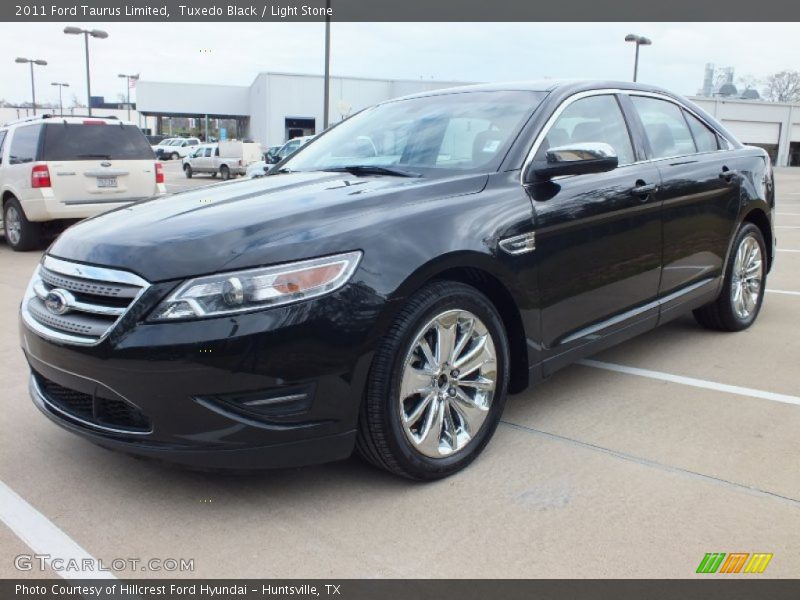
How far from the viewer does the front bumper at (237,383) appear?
2.49 m

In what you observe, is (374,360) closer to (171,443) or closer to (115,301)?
(171,443)

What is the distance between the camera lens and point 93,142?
33.3 feet

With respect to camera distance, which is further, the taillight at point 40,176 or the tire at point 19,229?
the tire at point 19,229

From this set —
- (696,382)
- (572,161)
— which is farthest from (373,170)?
(696,382)

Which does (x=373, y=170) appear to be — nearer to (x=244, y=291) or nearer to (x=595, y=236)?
(x=595, y=236)

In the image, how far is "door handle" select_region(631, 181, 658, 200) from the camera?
3992 millimetres

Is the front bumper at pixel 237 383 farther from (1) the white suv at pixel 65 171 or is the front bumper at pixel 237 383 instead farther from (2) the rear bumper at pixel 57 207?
(1) the white suv at pixel 65 171

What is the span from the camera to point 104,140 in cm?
1027

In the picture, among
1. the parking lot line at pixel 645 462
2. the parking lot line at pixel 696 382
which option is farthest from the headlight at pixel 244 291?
the parking lot line at pixel 696 382

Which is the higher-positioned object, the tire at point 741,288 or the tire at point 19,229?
the tire at point 741,288

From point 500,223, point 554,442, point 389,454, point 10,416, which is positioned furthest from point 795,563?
point 10,416

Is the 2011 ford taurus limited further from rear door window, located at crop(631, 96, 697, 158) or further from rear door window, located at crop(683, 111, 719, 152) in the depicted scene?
rear door window, located at crop(683, 111, 719, 152)

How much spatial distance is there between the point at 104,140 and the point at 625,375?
8.45 metres
